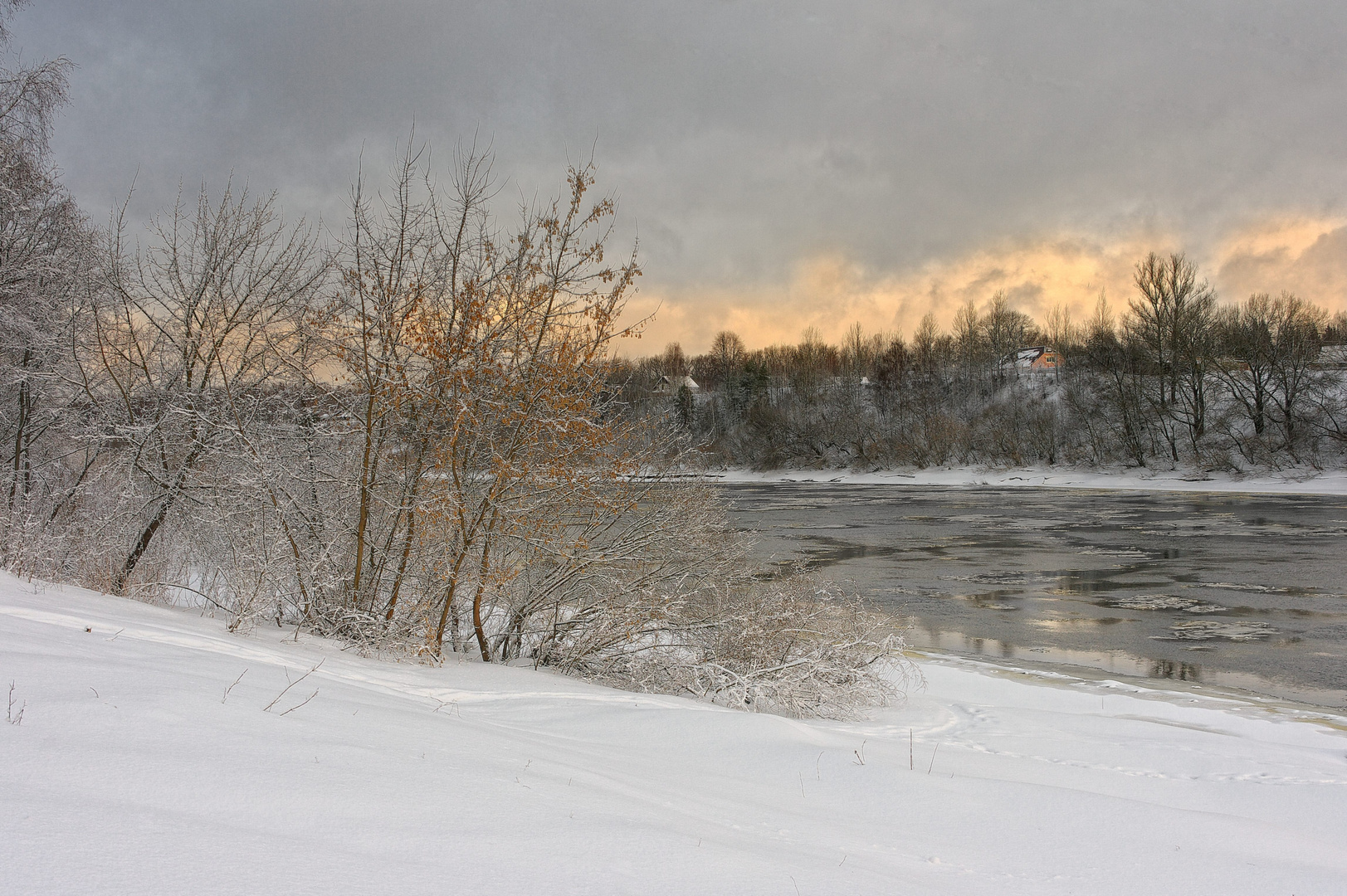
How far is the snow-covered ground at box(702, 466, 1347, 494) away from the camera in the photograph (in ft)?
136

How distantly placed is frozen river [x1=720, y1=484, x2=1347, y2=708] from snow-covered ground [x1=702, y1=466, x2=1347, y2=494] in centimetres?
541

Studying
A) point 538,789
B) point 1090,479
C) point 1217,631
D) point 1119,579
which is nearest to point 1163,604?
point 1217,631

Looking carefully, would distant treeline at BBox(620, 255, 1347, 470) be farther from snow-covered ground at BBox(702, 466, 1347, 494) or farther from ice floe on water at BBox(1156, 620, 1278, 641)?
ice floe on water at BBox(1156, 620, 1278, 641)

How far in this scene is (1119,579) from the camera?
60.1ft

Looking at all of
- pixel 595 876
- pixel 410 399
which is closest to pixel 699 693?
pixel 410 399

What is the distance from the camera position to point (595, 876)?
254 cm

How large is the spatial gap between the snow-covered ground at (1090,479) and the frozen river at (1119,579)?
5.41 m

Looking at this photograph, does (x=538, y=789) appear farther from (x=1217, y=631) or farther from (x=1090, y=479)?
(x=1090, y=479)

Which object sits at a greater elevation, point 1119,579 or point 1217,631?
point 1119,579

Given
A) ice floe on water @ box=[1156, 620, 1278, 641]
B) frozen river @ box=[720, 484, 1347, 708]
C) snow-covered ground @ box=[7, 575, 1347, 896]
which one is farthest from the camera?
ice floe on water @ box=[1156, 620, 1278, 641]

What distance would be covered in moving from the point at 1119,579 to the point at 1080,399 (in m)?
46.4

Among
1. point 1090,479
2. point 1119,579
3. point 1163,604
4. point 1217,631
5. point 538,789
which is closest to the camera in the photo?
point 538,789

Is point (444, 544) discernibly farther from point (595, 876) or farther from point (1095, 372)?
point (1095, 372)

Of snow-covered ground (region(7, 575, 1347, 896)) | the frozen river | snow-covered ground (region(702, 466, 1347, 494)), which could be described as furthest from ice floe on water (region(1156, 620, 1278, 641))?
snow-covered ground (region(702, 466, 1347, 494))
